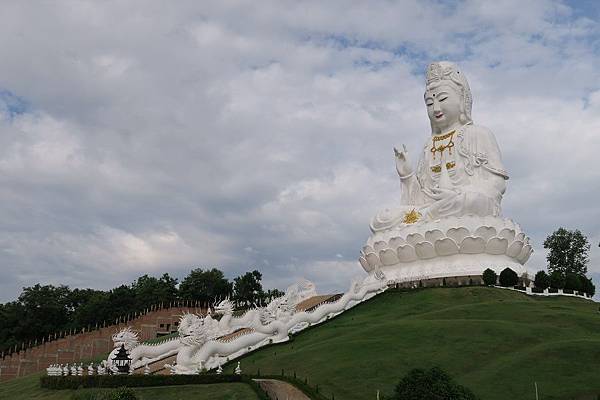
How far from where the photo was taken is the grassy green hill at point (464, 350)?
50.1 feet

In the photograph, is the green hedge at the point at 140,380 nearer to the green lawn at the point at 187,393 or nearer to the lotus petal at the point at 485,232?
the green lawn at the point at 187,393

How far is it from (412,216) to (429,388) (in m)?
24.1

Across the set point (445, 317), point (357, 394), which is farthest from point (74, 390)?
point (445, 317)

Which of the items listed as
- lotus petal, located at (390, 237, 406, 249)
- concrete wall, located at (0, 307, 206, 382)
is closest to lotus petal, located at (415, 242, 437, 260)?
lotus petal, located at (390, 237, 406, 249)

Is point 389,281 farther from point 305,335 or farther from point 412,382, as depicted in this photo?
point 412,382

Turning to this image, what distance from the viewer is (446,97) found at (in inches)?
1437

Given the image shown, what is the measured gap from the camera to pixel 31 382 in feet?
65.1

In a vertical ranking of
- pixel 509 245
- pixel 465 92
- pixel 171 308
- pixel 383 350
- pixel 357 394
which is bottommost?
pixel 357 394

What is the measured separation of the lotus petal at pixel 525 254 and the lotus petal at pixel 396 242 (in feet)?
20.0

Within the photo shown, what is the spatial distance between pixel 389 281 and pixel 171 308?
42.2ft

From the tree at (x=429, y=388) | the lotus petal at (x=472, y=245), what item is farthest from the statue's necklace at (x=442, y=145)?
the tree at (x=429, y=388)

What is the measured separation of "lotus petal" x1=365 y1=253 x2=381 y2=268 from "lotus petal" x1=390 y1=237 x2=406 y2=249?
4.81ft

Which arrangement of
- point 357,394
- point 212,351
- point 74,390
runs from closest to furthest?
point 357,394, point 74,390, point 212,351

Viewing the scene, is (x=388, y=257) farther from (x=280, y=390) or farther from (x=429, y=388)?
(x=429, y=388)
